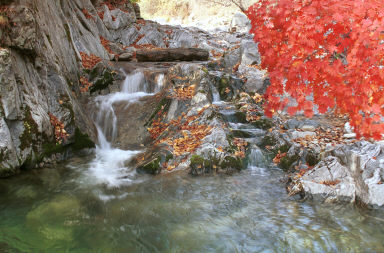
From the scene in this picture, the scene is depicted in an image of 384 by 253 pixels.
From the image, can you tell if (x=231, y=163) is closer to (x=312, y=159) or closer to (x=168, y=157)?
(x=168, y=157)

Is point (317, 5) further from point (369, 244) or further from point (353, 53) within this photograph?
point (369, 244)

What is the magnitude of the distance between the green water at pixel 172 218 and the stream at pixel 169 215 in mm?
14

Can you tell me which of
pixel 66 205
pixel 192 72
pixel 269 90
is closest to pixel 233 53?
pixel 192 72

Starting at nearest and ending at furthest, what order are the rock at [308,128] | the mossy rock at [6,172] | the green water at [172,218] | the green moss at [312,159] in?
the green water at [172,218]
the mossy rock at [6,172]
the green moss at [312,159]
the rock at [308,128]

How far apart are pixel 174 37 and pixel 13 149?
1653cm

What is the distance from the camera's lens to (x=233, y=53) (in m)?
12.5

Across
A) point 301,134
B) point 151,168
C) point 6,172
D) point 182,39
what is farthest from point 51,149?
point 182,39

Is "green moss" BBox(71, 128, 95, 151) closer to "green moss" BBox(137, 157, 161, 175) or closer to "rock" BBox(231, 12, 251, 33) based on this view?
"green moss" BBox(137, 157, 161, 175)

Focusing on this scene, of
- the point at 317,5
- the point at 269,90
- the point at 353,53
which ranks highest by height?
the point at 317,5

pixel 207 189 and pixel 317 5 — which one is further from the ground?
pixel 317 5

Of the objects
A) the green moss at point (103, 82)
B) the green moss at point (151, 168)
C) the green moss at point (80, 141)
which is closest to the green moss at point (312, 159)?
the green moss at point (151, 168)

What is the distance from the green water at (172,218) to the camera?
3.58 m

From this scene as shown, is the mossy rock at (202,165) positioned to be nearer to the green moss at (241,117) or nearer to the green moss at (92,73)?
the green moss at (241,117)

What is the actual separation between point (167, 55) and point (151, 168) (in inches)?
349
